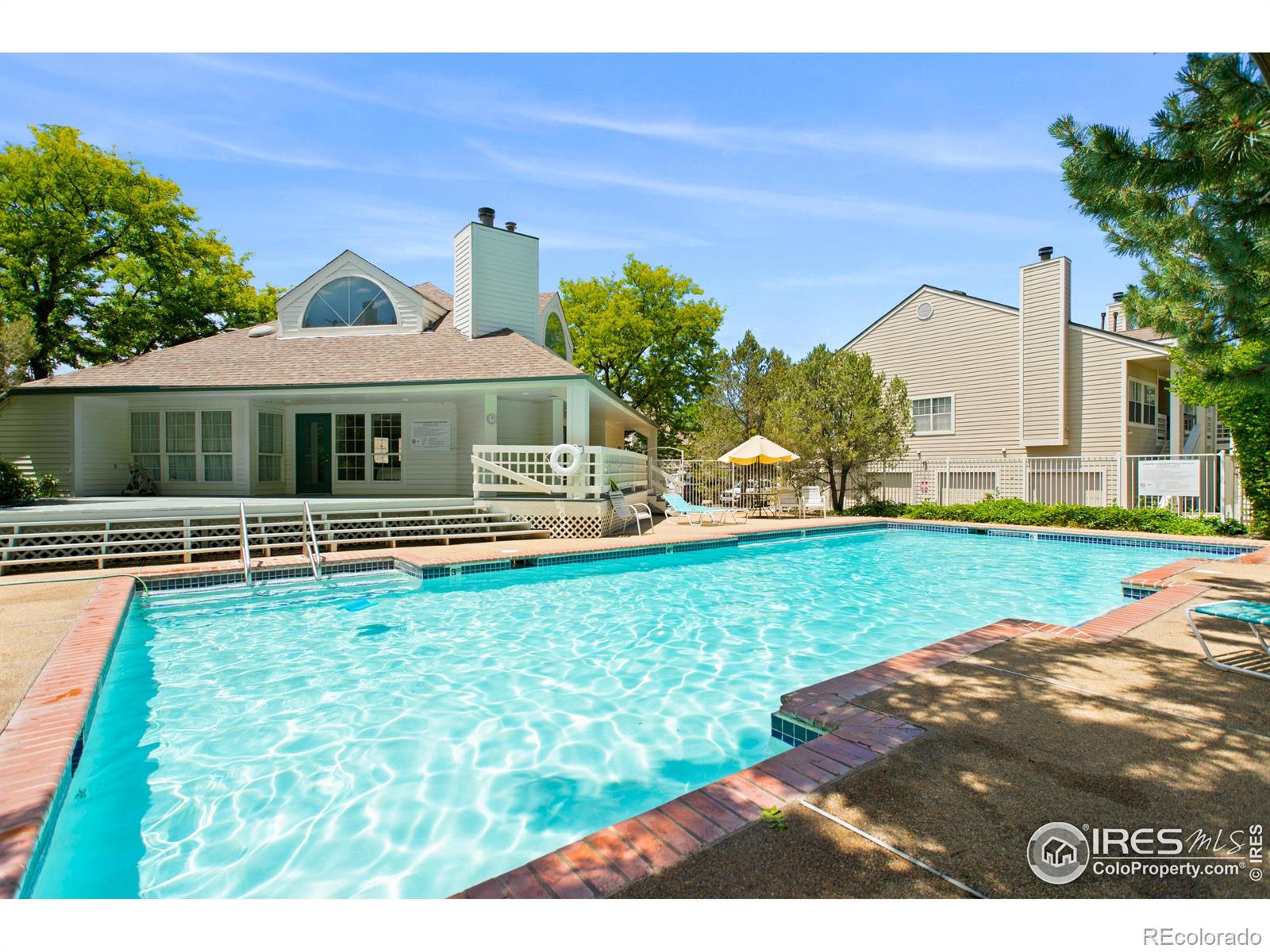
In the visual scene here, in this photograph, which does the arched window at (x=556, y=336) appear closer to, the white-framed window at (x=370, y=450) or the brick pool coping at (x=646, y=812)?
the white-framed window at (x=370, y=450)

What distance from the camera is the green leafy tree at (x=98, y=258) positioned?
23891mm

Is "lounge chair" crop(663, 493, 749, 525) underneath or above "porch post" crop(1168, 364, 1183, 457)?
underneath

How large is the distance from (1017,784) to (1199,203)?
12.5 feet

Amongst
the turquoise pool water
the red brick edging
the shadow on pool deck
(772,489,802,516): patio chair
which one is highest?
(772,489,802,516): patio chair

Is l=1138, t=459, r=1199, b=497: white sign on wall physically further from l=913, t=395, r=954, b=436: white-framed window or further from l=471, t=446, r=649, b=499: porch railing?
l=471, t=446, r=649, b=499: porch railing

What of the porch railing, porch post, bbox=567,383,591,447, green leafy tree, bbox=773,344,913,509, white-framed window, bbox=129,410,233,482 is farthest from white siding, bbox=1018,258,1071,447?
white-framed window, bbox=129,410,233,482

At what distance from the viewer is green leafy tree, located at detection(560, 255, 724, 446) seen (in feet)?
113

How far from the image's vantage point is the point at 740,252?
70.0ft

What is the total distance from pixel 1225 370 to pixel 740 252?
18131 millimetres

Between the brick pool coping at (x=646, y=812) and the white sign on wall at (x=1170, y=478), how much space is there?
12418 mm

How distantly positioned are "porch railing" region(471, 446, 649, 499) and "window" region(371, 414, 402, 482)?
3.00 metres

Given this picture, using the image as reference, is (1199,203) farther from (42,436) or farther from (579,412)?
(42,436)
